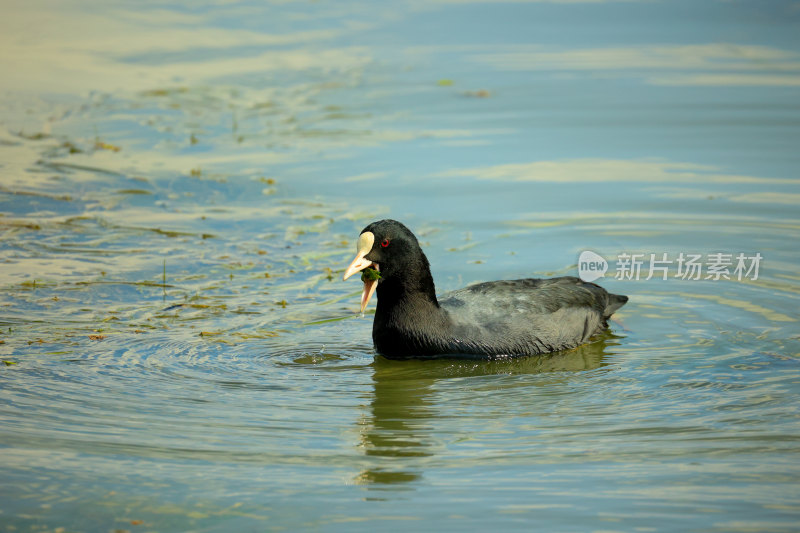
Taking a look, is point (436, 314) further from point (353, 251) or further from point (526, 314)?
point (353, 251)

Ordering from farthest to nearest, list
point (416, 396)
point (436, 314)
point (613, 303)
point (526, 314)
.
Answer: point (613, 303)
point (526, 314)
point (436, 314)
point (416, 396)

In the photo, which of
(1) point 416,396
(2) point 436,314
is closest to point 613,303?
(2) point 436,314

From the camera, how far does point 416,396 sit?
6590 mm

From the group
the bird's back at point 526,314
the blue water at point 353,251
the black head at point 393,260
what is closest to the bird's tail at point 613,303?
the bird's back at point 526,314

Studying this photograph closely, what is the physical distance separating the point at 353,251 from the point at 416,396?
296 centimetres

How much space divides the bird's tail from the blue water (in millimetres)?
151

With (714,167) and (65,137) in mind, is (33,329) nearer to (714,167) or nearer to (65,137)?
(65,137)

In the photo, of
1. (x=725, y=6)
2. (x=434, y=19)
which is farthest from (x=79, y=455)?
(x=725, y=6)

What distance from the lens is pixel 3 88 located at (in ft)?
46.7

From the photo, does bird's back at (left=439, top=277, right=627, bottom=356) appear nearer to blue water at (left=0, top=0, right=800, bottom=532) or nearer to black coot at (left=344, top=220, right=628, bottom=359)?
black coot at (left=344, top=220, right=628, bottom=359)

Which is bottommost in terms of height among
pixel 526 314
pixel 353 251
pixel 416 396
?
pixel 416 396

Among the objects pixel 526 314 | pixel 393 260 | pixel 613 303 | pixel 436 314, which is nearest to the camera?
pixel 393 260

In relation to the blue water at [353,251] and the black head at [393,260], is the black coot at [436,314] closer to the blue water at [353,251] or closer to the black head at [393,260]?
the black head at [393,260]

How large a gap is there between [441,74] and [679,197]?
507cm
